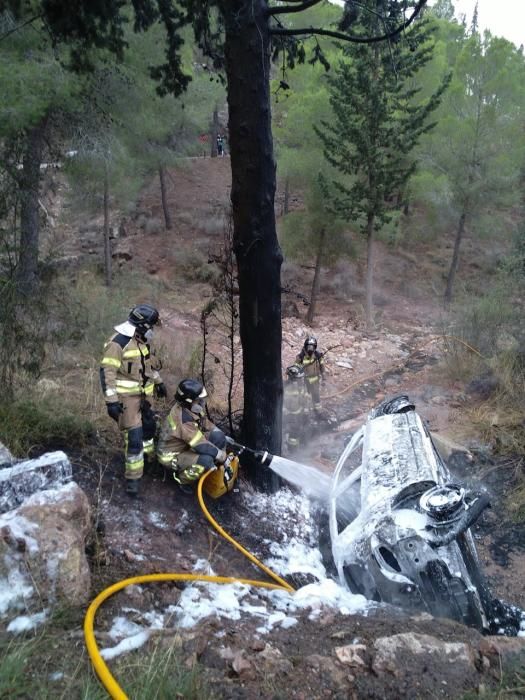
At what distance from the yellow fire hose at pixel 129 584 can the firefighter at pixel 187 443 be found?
14 centimetres

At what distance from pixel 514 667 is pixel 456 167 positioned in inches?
704

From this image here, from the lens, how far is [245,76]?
14.0 ft

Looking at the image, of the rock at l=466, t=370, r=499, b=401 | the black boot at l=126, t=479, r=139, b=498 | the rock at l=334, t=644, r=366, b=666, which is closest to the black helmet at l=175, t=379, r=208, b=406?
the black boot at l=126, t=479, r=139, b=498

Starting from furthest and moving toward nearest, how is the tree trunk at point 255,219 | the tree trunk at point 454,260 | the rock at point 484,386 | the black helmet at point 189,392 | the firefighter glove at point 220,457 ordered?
the tree trunk at point 454,260, the rock at point 484,386, the firefighter glove at point 220,457, the black helmet at point 189,392, the tree trunk at point 255,219

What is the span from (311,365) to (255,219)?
13.4 ft

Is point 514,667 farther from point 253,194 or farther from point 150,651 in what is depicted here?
point 253,194

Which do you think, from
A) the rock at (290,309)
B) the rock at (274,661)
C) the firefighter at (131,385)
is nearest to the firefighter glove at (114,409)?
the firefighter at (131,385)

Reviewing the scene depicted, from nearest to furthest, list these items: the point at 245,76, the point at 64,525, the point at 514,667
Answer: the point at 514,667, the point at 64,525, the point at 245,76

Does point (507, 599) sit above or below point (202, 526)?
below

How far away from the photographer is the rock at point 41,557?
2.92 metres

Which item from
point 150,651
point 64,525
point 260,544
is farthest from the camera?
point 260,544

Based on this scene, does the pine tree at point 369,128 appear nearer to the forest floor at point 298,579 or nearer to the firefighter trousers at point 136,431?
the forest floor at point 298,579

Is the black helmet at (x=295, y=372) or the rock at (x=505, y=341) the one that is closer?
the black helmet at (x=295, y=372)

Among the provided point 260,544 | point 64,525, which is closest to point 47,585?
point 64,525
